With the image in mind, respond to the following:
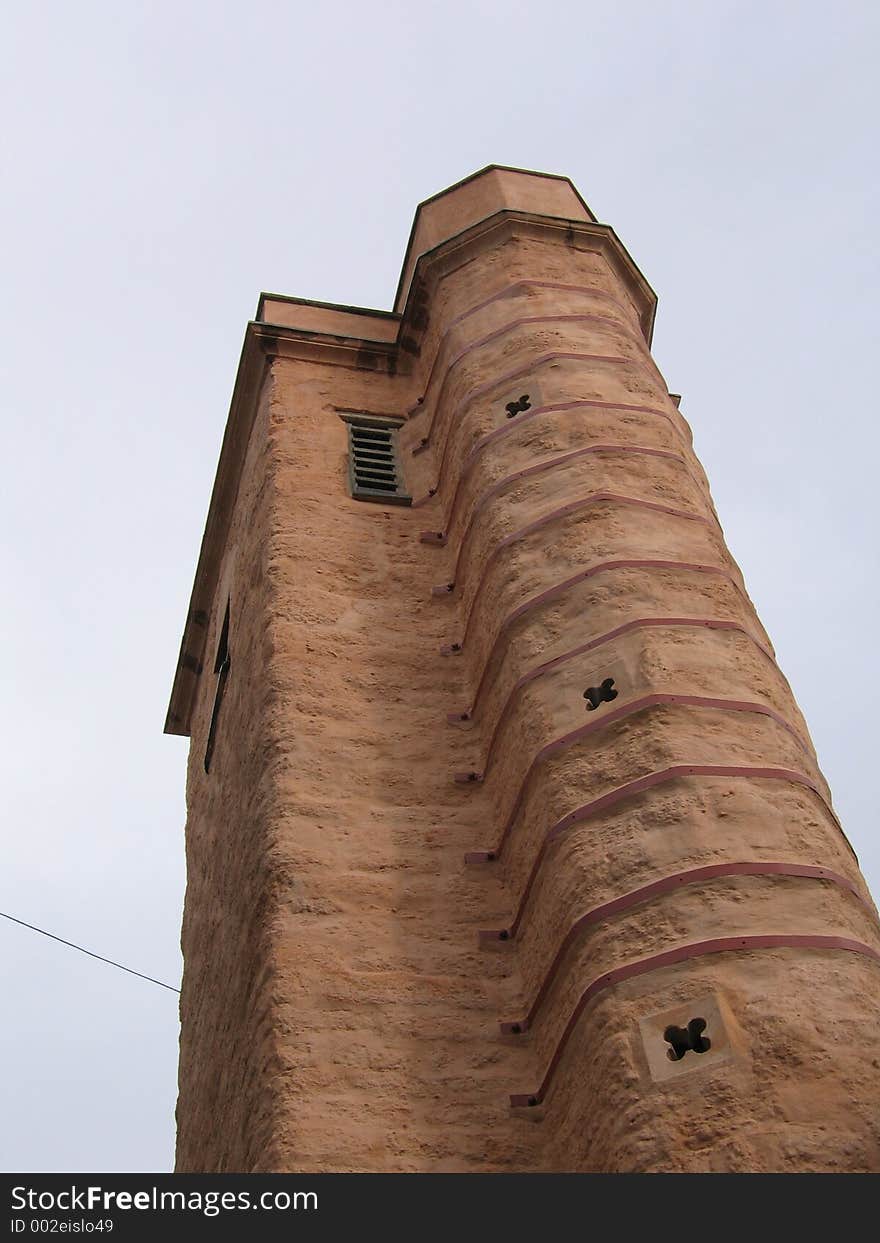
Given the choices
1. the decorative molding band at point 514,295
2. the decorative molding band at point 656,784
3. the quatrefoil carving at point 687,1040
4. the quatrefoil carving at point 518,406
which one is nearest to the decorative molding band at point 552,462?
the quatrefoil carving at point 518,406

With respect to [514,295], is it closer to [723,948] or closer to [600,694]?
[600,694]

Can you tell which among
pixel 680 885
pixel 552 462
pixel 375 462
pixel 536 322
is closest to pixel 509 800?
pixel 680 885

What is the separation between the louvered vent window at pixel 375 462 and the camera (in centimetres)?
890

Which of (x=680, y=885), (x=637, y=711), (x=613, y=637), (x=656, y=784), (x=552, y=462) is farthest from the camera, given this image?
(x=552, y=462)

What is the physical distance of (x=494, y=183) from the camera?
10.3 metres

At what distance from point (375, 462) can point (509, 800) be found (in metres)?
3.19

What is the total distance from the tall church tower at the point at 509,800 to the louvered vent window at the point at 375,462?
0.02 m

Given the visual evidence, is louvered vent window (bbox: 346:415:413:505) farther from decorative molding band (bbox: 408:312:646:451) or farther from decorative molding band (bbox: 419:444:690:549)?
decorative molding band (bbox: 419:444:690:549)

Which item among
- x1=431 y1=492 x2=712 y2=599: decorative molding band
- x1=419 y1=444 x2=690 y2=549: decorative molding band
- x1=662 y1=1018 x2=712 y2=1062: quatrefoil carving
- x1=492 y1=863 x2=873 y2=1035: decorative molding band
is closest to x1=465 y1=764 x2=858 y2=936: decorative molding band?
x1=492 y1=863 x2=873 y2=1035: decorative molding band

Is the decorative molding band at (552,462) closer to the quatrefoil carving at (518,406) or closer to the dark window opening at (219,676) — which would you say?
the quatrefoil carving at (518,406)

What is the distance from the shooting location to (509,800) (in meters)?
6.73

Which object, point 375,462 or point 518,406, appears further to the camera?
point 375,462

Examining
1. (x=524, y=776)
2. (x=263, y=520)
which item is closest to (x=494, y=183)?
(x=263, y=520)

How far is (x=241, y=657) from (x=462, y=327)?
2435mm
